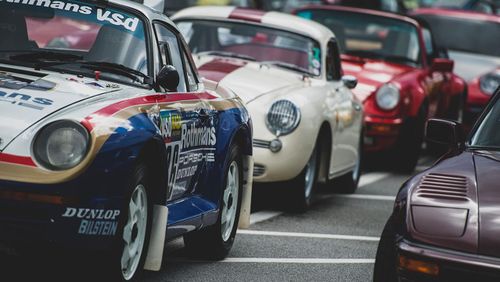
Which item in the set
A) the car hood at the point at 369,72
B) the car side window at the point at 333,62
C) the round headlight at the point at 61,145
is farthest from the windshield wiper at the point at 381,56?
the round headlight at the point at 61,145

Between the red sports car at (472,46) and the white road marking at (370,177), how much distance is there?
407 centimetres

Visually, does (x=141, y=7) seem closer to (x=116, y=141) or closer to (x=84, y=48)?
(x=84, y=48)

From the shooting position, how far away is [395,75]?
15.9m

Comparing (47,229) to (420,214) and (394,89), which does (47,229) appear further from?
(394,89)

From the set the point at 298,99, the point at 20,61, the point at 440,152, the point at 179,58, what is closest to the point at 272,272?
the point at 179,58

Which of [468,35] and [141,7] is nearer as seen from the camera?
[141,7]

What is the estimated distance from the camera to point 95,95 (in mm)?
7020

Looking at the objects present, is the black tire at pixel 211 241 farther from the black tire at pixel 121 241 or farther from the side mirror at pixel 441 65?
the side mirror at pixel 441 65

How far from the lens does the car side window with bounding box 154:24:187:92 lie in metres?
8.18

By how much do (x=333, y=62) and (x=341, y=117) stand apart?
0.88m

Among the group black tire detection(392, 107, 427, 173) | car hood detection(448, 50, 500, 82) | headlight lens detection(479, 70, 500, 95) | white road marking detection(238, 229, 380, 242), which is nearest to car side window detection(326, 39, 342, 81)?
black tire detection(392, 107, 427, 173)

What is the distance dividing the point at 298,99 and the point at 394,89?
4.13 m

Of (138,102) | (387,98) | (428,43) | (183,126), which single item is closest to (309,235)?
(183,126)

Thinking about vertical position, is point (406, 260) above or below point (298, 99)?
above
